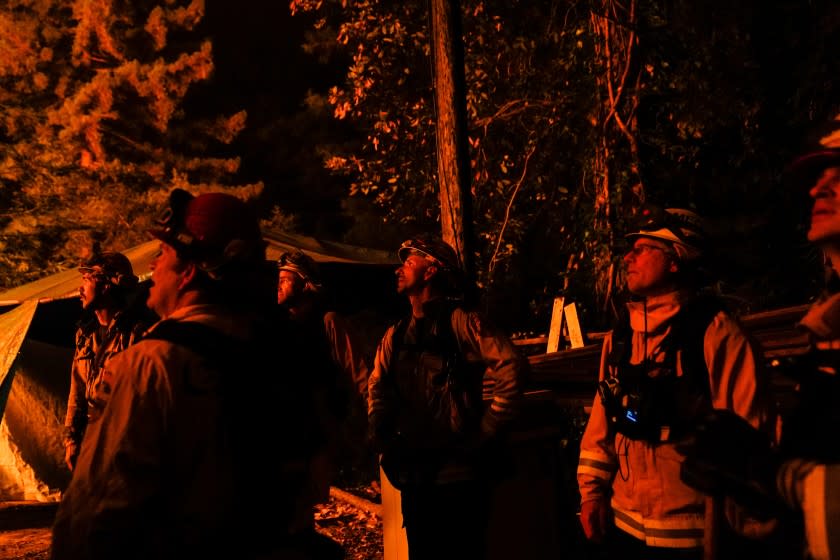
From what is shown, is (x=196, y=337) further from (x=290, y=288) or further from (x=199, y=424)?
(x=290, y=288)

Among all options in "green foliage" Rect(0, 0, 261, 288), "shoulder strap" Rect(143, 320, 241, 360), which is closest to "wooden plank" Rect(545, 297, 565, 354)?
"shoulder strap" Rect(143, 320, 241, 360)

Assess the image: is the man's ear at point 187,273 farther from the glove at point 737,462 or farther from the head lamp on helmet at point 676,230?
the head lamp on helmet at point 676,230

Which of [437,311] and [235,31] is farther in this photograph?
[235,31]

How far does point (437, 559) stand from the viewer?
4.50m

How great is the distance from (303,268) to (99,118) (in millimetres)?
19036

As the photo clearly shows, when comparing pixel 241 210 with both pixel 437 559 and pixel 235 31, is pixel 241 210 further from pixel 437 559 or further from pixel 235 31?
pixel 235 31

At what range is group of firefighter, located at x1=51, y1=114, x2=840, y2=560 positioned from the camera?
6.81 ft

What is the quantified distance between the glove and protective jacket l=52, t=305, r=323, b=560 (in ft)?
3.90

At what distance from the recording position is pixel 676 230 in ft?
11.2

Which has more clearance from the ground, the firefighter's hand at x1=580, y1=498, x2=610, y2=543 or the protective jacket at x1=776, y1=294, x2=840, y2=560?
the protective jacket at x1=776, y1=294, x2=840, y2=560

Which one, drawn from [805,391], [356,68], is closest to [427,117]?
[356,68]

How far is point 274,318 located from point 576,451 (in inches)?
319

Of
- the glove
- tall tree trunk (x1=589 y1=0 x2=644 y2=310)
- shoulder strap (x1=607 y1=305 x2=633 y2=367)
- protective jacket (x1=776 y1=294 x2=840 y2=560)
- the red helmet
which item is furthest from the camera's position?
tall tree trunk (x1=589 y1=0 x2=644 y2=310)

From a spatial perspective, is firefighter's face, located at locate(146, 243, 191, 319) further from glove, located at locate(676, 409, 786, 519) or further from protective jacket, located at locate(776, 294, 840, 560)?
protective jacket, located at locate(776, 294, 840, 560)
